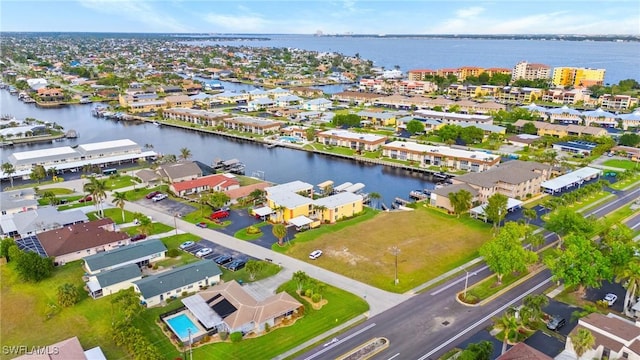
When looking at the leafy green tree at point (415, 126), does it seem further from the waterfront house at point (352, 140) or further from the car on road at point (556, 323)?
the car on road at point (556, 323)

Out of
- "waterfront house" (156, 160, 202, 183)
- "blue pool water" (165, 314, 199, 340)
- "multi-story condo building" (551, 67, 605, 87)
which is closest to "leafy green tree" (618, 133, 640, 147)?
"waterfront house" (156, 160, 202, 183)

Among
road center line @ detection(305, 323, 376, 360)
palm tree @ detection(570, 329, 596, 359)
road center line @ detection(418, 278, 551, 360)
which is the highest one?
palm tree @ detection(570, 329, 596, 359)

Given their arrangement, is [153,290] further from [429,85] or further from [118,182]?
[429,85]

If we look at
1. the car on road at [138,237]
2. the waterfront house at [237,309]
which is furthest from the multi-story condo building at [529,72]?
the waterfront house at [237,309]

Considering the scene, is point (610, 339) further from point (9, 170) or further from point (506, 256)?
point (9, 170)

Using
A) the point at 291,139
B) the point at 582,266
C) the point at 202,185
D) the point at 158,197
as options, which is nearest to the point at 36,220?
the point at 158,197

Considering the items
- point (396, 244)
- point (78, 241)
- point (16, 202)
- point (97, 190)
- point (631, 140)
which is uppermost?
point (97, 190)

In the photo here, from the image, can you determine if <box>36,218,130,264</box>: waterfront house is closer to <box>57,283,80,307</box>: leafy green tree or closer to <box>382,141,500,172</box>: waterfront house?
<box>57,283,80,307</box>: leafy green tree

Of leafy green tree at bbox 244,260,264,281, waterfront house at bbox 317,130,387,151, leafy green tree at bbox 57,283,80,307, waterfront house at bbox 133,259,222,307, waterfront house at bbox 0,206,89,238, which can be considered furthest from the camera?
waterfront house at bbox 317,130,387,151
